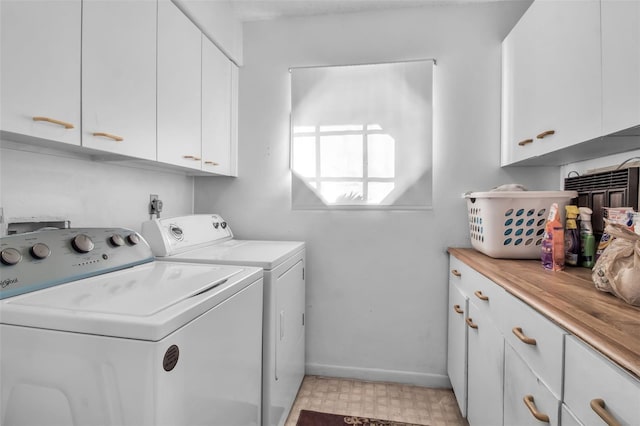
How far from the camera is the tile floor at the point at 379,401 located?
180 centimetres

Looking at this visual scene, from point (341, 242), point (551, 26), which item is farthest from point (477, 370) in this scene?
point (551, 26)

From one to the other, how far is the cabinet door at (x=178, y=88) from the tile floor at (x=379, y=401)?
1.58m

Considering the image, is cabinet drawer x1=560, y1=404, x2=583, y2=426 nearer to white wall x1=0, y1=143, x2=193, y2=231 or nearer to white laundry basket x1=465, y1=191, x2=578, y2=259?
white laundry basket x1=465, y1=191, x2=578, y2=259

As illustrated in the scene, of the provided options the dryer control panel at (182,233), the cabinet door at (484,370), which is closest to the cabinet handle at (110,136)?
the dryer control panel at (182,233)

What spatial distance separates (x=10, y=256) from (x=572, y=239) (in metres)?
2.11

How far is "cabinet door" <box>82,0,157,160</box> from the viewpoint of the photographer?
1120mm

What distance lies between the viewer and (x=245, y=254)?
64.9 inches

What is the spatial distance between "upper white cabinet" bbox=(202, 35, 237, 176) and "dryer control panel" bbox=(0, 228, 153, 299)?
29.1 inches

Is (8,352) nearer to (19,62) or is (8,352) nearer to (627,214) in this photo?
(19,62)

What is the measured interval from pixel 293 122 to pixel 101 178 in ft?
4.01

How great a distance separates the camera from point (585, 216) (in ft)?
4.58

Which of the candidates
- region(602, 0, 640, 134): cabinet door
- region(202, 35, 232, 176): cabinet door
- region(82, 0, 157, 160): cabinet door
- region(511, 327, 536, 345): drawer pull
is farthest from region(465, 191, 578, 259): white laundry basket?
region(82, 0, 157, 160): cabinet door

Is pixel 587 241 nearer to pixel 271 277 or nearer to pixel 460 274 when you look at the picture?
pixel 460 274

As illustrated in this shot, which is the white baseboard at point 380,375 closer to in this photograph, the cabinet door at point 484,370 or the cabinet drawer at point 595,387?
the cabinet door at point 484,370
